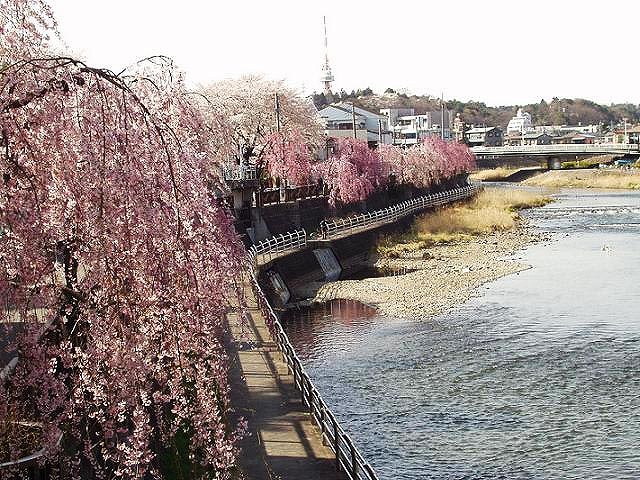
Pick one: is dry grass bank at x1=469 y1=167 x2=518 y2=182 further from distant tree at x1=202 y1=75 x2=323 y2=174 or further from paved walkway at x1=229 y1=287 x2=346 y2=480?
paved walkway at x1=229 y1=287 x2=346 y2=480

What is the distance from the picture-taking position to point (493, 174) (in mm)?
93750

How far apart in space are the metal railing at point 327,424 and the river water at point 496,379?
161 cm

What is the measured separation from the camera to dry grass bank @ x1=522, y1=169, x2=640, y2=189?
249ft

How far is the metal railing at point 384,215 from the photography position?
1486 inches

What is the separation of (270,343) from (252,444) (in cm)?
541

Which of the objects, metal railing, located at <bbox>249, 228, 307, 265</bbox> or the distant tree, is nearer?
metal railing, located at <bbox>249, 228, 307, 265</bbox>

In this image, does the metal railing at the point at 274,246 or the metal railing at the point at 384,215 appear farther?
the metal railing at the point at 384,215

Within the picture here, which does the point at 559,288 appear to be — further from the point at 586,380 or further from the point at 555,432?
the point at 555,432

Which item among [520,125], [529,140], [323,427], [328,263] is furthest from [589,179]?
[520,125]

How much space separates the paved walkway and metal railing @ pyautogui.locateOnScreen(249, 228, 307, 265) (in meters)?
11.3

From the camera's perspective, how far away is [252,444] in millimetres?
11211

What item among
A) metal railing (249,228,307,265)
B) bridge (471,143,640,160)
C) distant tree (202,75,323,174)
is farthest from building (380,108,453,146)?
metal railing (249,228,307,265)

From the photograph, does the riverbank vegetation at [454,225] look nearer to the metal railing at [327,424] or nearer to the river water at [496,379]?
the river water at [496,379]

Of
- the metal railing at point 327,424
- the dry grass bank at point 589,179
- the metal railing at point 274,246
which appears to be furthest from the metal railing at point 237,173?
the dry grass bank at point 589,179
